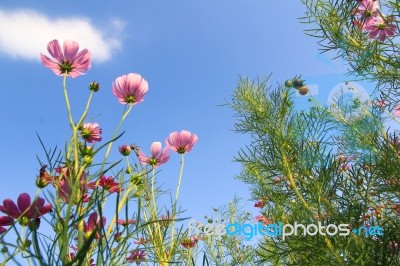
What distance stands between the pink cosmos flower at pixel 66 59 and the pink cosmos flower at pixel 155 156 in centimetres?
44

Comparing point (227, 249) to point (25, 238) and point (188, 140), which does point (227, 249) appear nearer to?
point (188, 140)

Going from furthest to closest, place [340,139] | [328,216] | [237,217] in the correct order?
[237,217] < [340,139] < [328,216]

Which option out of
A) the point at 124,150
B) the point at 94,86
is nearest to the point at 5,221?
the point at 94,86

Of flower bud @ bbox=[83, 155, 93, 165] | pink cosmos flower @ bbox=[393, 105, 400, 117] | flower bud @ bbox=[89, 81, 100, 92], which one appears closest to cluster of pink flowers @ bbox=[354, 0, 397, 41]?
pink cosmos flower @ bbox=[393, 105, 400, 117]

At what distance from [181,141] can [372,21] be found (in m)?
1.10

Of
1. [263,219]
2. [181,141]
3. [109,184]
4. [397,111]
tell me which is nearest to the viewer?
[109,184]

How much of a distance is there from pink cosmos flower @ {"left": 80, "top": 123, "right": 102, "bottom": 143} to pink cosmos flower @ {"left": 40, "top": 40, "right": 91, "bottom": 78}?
161mm

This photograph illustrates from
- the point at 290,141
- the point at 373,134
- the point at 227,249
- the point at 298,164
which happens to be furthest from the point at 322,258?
the point at 227,249

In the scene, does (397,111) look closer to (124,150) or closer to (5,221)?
(124,150)

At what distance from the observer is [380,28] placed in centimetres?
189

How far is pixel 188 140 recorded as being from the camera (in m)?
1.54

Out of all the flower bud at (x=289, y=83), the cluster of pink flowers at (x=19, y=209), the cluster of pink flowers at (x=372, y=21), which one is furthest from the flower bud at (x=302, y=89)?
the cluster of pink flowers at (x=19, y=209)

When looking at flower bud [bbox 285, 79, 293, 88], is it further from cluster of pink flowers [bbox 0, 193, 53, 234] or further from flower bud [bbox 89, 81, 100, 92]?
cluster of pink flowers [bbox 0, 193, 53, 234]

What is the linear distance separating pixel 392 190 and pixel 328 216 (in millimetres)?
401
